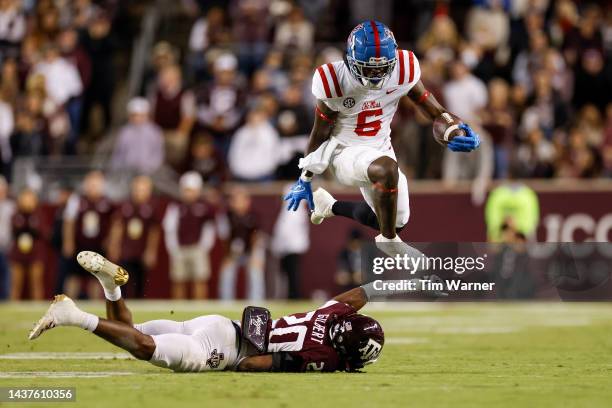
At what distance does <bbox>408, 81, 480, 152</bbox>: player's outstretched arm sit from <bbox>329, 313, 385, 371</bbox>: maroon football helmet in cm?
189

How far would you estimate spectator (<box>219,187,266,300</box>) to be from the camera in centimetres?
1773

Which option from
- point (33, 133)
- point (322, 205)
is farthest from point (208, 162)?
point (322, 205)

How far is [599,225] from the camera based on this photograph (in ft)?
57.4

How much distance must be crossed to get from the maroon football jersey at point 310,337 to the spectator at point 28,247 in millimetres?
9748

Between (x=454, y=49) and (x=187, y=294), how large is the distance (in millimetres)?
5035

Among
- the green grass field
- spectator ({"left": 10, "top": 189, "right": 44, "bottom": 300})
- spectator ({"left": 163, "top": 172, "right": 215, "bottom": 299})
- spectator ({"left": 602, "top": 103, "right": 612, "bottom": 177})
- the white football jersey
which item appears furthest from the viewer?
spectator ({"left": 10, "top": 189, "right": 44, "bottom": 300})

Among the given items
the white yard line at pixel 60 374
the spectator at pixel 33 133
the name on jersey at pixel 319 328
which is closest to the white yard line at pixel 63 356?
the white yard line at pixel 60 374

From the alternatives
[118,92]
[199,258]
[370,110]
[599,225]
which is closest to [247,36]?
[118,92]

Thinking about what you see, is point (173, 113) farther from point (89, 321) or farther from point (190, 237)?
point (89, 321)

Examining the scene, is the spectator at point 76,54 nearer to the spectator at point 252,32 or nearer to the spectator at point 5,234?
the spectator at point 5,234

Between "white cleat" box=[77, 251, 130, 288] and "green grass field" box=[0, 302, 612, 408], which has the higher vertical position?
"white cleat" box=[77, 251, 130, 288]

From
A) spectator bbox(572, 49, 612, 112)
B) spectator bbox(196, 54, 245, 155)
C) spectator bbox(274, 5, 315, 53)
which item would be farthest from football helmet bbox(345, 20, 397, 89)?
spectator bbox(274, 5, 315, 53)

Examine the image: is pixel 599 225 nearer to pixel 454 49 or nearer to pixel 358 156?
pixel 454 49

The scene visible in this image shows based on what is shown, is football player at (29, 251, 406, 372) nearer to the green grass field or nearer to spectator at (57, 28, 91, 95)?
the green grass field
